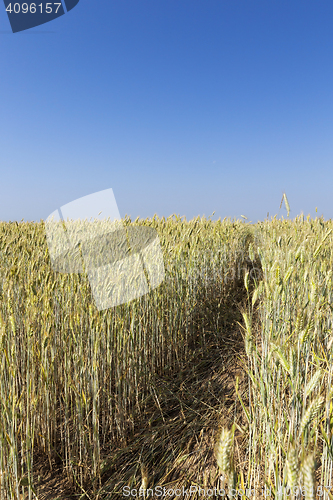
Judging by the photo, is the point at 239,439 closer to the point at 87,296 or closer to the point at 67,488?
the point at 67,488

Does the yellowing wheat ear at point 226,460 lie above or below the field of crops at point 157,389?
above

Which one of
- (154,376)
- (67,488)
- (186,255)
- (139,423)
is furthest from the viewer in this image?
(186,255)

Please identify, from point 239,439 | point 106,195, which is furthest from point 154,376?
point 106,195

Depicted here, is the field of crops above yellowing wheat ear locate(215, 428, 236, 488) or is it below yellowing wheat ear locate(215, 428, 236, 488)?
below

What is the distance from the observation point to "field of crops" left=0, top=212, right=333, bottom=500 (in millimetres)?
745

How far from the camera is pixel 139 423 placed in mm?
1252

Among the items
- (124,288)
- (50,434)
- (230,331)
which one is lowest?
(230,331)

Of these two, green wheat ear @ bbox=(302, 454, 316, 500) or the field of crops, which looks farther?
the field of crops

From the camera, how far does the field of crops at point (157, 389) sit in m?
0.74

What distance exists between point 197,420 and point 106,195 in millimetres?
1299

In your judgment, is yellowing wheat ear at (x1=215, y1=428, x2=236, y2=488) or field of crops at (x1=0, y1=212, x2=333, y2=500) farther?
field of crops at (x1=0, y1=212, x2=333, y2=500)

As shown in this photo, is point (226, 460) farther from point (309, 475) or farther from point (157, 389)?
point (157, 389)

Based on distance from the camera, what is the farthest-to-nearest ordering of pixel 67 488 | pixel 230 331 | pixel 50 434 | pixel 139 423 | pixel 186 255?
1. pixel 230 331
2. pixel 186 255
3. pixel 139 423
4. pixel 50 434
5. pixel 67 488

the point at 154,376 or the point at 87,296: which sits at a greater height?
the point at 87,296
